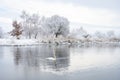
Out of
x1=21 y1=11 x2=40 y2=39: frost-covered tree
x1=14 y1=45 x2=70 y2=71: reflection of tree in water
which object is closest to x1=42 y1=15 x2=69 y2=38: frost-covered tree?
x1=21 y1=11 x2=40 y2=39: frost-covered tree

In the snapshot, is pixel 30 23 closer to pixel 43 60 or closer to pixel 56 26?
pixel 56 26

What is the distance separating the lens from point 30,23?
76.8 m

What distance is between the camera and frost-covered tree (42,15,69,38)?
239 ft

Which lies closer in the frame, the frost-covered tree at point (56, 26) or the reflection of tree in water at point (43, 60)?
the reflection of tree in water at point (43, 60)

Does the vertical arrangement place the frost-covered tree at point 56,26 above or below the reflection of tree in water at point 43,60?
above

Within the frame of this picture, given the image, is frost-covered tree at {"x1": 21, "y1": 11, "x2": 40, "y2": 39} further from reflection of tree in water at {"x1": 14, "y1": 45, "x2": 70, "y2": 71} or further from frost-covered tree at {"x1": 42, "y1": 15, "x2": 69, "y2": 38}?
reflection of tree in water at {"x1": 14, "y1": 45, "x2": 70, "y2": 71}

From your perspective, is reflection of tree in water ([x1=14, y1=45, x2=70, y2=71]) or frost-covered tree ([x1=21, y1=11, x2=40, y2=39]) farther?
frost-covered tree ([x1=21, y1=11, x2=40, y2=39])

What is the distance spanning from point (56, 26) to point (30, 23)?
429 inches

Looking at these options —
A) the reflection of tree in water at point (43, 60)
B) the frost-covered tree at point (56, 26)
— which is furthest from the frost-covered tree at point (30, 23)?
the reflection of tree in water at point (43, 60)

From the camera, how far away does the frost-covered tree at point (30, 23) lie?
75875mm

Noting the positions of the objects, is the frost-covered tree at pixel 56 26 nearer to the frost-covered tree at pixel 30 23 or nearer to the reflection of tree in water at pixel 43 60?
the frost-covered tree at pixel 30 23

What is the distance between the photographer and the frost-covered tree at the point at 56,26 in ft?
239

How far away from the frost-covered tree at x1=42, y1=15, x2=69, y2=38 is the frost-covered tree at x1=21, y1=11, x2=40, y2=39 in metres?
4.74

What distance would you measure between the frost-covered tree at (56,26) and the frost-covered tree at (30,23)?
474cm
